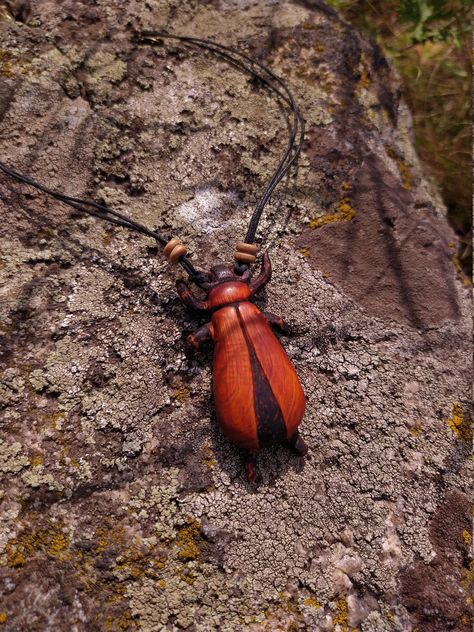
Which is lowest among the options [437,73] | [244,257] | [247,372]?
[247,372]

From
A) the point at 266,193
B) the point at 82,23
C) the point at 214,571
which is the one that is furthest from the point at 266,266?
the point at 82,23

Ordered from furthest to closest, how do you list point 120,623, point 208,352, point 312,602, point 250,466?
point 208,352 → point 250,466 → point 312,602 → point 120,623

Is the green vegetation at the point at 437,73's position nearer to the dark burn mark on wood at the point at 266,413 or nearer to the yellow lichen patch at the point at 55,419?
the dark burn mark on wood at the point at 266,413

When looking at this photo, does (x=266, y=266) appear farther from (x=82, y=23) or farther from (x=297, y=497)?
(x=82, y=23)

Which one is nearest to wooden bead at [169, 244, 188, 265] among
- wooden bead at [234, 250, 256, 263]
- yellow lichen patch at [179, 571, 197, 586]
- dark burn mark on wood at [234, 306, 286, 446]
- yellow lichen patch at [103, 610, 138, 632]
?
wooden bead at [234, 250, 256, 263]

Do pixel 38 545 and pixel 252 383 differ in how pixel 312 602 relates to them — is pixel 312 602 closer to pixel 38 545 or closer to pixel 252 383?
pixel 252 383

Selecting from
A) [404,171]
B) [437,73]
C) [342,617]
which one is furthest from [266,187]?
[437,73]

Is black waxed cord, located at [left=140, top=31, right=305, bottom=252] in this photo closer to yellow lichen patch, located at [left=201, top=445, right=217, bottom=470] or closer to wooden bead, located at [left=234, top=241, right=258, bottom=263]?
wooden bead, located at [left=234, top=241, right=258, bottom=263]

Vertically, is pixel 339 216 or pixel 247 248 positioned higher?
pixel 339 216
